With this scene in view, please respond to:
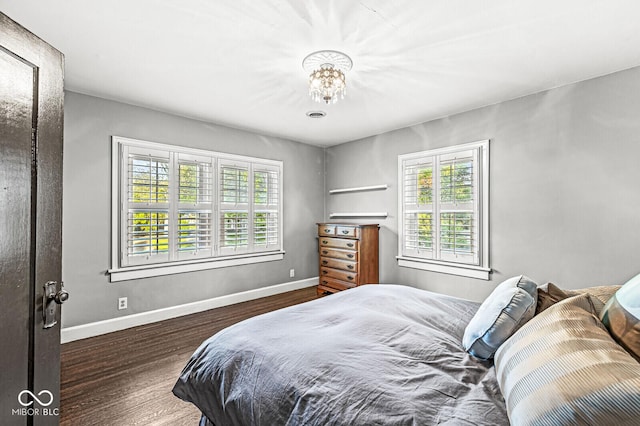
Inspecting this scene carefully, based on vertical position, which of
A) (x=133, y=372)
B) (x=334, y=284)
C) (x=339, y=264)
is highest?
(x=339, y=264)

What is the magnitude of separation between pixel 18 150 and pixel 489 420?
181 centimetres

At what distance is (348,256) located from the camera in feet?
14.6

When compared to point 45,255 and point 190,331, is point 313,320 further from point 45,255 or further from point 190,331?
point 190,331

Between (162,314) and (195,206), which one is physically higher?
(195,206)

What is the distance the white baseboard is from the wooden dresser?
0.77 m

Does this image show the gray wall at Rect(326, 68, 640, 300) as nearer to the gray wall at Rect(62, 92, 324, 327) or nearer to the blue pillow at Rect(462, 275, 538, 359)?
the blue pillow at Rect(462, 275, 538, 359)

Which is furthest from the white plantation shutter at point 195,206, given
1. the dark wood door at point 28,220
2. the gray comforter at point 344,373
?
the dark wood door at point 28,220

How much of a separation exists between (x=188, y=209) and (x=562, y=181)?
4211 mm

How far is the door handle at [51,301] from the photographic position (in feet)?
3.88

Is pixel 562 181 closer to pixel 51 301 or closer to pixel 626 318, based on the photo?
pixel 626 318

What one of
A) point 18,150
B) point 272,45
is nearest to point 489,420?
point 18,150

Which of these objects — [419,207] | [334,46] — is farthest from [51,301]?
[419,207]

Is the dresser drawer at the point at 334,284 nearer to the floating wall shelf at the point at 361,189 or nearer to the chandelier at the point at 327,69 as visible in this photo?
the floating wall shelf at the point at 361,189

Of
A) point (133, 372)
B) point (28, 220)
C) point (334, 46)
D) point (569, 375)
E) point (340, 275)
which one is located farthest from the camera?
point (340, 275)
